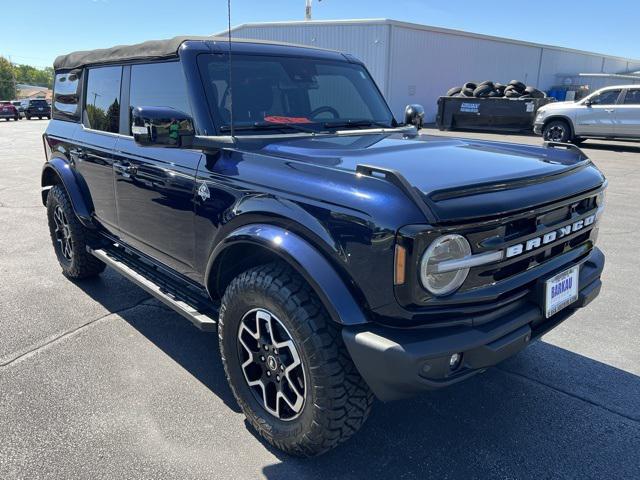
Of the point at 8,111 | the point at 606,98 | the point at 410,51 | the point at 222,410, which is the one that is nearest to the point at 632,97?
the point at 606,98

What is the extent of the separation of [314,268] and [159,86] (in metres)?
1.92

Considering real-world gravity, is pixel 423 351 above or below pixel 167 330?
above

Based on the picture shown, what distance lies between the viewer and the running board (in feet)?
9.30

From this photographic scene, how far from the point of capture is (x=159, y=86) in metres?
3.30

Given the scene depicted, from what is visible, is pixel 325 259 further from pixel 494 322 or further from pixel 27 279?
pixel 27 279

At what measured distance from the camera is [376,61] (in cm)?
2358

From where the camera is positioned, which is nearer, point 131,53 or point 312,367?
point 312,367

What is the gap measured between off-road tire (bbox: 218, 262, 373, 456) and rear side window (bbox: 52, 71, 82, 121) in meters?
3.04

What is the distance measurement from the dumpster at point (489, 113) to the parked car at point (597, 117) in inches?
79.0

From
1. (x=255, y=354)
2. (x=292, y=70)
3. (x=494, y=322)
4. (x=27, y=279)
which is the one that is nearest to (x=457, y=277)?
(x=494, y=322)

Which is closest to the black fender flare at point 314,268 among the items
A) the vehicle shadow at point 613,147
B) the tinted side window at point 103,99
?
the tinted side window at point 103,99

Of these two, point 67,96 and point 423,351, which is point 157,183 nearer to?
point 423,351

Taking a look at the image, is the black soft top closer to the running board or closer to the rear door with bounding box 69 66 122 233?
the rear door with bounding box 69 66 122 233

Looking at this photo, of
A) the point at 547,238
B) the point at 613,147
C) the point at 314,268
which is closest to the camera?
the point at 314,268
